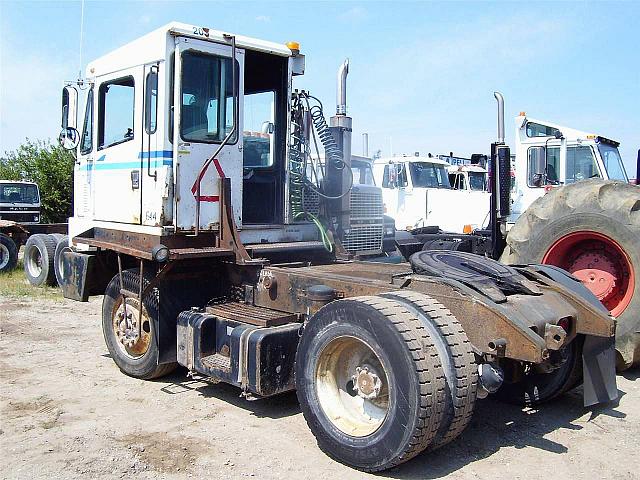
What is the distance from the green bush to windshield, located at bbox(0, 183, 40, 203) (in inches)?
155

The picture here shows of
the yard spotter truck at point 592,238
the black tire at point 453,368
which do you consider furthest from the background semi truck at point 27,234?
the black tire at point 453,368

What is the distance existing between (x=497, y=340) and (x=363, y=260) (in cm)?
293

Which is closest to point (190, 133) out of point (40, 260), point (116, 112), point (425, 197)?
point (116, 112)

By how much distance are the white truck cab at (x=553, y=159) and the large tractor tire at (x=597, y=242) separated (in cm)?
356

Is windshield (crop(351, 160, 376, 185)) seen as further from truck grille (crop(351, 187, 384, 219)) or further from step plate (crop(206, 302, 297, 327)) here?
step plate (crop(206, 302, 297, 327))

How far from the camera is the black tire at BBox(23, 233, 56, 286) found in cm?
1306

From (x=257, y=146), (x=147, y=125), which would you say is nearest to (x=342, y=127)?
(x=257, y=146)

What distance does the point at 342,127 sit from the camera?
6816mm

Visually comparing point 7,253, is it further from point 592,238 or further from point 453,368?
point 453,368

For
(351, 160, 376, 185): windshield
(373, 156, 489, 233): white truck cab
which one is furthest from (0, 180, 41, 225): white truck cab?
(351, 160, 376, 185): windshield

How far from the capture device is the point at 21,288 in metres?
12.7

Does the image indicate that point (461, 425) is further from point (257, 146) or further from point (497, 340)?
point (257, 146)

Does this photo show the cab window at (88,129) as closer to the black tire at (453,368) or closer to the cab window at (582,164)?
the black tire at (453,368)

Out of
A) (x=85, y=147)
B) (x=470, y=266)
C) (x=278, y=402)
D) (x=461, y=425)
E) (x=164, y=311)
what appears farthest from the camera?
(x=85, y=147)
